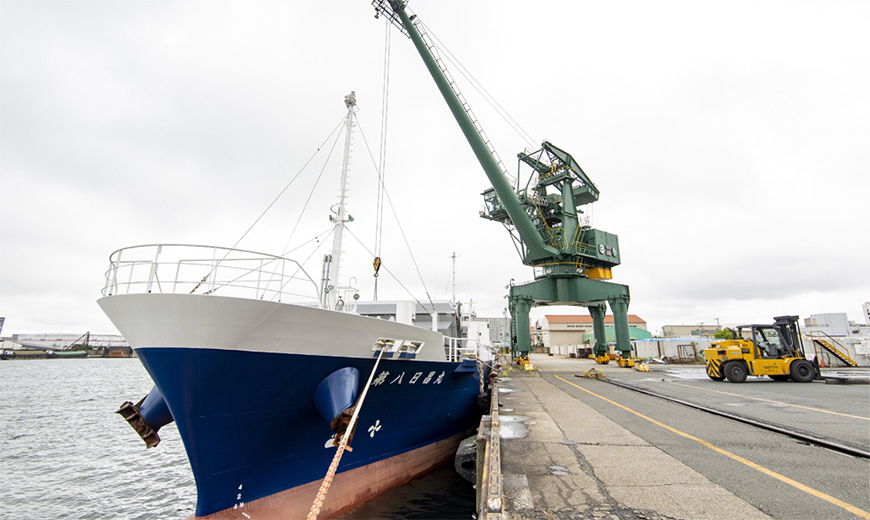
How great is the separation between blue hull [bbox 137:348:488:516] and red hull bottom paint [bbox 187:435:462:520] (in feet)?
0.44

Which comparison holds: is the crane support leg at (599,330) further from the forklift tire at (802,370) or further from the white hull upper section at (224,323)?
the white hull upper section at (224,323)

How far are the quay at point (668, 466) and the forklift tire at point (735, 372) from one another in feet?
21.3

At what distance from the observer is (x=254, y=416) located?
556cm

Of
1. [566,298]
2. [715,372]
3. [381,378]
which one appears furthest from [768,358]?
[381,378]

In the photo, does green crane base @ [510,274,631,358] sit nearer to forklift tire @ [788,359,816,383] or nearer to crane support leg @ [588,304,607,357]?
crane support leg @ [588,304,607,357]

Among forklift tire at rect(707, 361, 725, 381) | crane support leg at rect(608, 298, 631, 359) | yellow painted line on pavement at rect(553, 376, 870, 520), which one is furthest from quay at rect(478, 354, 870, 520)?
crane support leg at rect(608, 298, 631, 359)

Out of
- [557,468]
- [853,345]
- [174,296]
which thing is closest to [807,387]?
[557,468]

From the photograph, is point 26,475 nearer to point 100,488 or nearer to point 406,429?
point 100,488

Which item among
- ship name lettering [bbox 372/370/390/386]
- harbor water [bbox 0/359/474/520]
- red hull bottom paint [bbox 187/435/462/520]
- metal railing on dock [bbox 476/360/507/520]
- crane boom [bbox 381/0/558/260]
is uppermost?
crane boom [bbox 381/0/558/260]

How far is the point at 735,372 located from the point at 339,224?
1828 centimetres

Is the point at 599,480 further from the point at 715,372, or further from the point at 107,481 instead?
the point at 715,372

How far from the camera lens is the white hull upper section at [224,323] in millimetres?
4996

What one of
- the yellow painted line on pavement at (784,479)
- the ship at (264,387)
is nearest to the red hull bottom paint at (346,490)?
the ship at (264,387)

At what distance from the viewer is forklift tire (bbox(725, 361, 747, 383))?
16.0 metres
